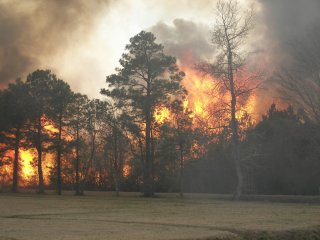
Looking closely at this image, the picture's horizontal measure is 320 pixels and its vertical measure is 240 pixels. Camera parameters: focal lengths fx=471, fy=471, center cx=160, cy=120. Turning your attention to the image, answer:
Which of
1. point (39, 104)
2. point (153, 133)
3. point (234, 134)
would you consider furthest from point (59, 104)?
point (234, 134)

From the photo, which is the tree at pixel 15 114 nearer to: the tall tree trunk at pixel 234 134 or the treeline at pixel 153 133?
the treeline at pixel 153 133

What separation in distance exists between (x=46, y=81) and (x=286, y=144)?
118ft

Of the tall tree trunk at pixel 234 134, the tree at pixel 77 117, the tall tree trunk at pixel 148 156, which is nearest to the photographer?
the tall tree trunk at pixel 234 134

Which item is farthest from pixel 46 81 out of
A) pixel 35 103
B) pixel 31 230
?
pixel 31 230

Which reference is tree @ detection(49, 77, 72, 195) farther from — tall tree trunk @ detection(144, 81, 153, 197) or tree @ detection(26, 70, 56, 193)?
tall tree trunk @ detection(144, 81, 153, 197)

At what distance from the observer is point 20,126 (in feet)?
234

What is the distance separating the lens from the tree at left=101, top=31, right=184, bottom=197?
56.9m

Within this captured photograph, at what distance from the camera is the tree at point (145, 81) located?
56938mm

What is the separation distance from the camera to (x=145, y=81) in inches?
2290

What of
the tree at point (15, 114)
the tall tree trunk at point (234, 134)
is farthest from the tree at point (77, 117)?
the tall tree trunk at point (234, 134)

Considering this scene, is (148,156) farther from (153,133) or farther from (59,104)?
(59,104)

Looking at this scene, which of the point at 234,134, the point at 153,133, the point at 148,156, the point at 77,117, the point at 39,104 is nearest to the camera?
the point at 234,134

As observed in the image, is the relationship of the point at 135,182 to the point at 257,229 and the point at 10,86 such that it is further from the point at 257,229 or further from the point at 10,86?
the point at 257,229

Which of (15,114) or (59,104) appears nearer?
(59,104)
